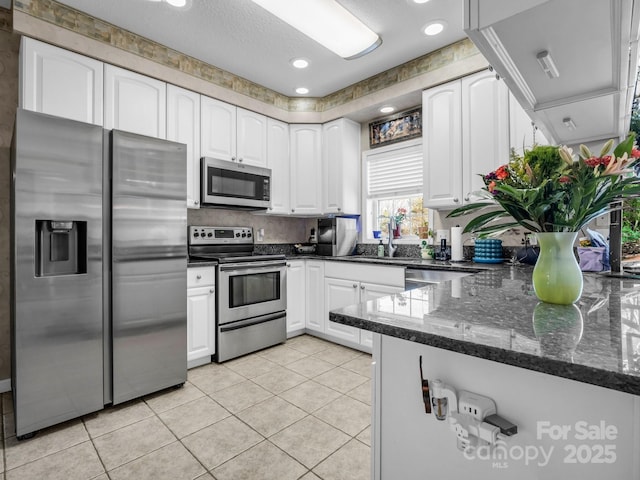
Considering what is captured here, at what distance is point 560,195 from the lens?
3.02 ft

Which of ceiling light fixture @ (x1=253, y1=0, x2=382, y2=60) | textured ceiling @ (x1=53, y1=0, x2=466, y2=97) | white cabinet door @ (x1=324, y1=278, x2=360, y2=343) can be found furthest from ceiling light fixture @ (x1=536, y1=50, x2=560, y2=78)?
white cabinet door @ (x1=324, y1=278, x2=360, y2=343)

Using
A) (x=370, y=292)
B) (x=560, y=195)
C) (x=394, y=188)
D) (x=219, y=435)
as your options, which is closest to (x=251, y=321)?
(x=370, y=292)

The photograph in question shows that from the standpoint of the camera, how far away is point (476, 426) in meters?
0.76

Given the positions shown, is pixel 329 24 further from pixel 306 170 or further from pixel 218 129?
pixel 306 170

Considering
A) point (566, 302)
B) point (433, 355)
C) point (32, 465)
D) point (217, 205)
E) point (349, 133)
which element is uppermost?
point (349, 133)

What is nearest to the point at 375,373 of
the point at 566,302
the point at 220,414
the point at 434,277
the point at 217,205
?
the point at 566,302

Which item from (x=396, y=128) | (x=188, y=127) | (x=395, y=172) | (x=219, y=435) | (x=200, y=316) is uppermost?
(x=396, y=128)

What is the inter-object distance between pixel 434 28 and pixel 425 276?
197cm

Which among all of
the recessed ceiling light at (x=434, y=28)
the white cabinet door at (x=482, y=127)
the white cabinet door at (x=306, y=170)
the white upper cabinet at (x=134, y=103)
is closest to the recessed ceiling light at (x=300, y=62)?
the white cabinet door at (x=306, y=170)

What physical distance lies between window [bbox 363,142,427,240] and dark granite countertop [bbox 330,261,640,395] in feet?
7.96

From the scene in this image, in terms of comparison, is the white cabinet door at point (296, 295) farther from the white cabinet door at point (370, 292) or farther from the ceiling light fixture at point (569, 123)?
the ceiling light fixture at point (569, 123)

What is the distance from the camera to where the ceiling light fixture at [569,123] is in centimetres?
161

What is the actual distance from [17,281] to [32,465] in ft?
3.07

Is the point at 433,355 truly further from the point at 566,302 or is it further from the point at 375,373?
the point at 566,302
